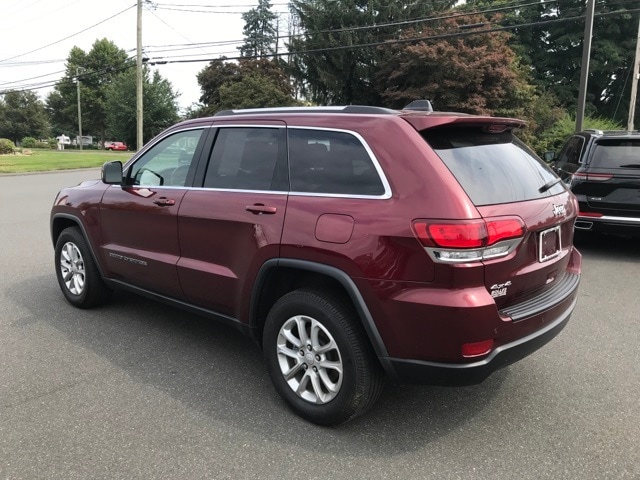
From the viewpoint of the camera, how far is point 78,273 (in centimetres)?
496

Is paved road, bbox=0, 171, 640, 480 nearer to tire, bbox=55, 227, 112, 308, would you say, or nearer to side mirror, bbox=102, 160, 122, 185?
tire, bbox=55, 227, 112, 308

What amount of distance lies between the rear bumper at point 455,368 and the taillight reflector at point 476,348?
0.04m

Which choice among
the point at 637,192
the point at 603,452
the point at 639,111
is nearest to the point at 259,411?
the point at 603,452

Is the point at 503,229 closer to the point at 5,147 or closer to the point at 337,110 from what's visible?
the point at 337,110

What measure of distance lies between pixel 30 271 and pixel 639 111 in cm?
5002

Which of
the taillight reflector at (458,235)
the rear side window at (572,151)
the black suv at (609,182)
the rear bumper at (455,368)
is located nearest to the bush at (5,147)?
the rear side window at (572,151)

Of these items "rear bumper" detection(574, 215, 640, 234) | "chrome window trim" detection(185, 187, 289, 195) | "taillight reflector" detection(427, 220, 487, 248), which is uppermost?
"chrome window trim" detection(185, 187, 289, 195)

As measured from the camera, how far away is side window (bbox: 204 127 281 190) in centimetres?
340

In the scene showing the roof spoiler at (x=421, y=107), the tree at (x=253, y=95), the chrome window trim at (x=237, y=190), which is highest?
the tree at (x=253, y=95)

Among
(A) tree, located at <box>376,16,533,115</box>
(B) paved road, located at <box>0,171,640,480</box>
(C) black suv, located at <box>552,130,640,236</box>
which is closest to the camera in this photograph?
(B) paved road, located at <box>0,171,640,480</box>

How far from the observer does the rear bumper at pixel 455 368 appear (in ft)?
8.60

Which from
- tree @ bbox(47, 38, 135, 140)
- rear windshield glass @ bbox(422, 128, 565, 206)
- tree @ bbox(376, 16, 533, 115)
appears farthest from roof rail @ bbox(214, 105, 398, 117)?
tree @ bbox(47, 38, 135, 140)

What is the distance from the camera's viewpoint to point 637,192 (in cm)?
692

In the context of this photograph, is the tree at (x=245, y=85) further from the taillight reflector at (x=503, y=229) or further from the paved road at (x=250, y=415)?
the taillight reflector at (x=503, y=229)
